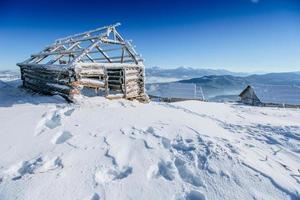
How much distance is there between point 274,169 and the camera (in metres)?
4.88

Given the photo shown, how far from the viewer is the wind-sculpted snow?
3944mm

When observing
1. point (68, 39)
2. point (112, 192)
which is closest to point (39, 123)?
point (112, 192)

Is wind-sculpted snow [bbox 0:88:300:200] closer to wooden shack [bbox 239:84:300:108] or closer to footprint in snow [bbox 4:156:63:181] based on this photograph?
footprint in snow [bbox 4:156:63:181]

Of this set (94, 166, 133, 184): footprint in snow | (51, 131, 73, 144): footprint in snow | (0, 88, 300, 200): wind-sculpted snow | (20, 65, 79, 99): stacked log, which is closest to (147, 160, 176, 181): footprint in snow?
(0, 88, 300, 200): wind-sculpted snow

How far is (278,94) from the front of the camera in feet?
112

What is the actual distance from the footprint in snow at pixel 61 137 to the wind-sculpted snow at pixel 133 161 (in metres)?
0.03

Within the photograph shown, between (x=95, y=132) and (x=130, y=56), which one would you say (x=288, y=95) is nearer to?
(x=130, y=56)

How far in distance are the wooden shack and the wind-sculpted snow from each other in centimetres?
2766

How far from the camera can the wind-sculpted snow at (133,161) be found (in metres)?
3.94

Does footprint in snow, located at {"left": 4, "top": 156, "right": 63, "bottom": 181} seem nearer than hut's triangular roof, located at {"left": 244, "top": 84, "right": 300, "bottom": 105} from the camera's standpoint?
Yes

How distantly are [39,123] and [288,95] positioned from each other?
36.1 meters

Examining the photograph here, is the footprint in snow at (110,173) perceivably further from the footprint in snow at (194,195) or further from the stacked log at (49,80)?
the stacked log at (49,80)

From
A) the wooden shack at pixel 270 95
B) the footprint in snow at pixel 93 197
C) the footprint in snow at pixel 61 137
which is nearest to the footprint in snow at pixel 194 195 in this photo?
the footprint in snow at pixel 93 197

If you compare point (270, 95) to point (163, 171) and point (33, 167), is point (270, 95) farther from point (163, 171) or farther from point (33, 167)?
point (33, 167)
